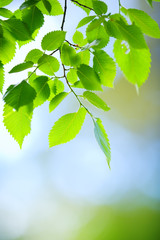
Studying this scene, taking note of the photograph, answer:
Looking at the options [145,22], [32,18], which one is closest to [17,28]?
[32,18]

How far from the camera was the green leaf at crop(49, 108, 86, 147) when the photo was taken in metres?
0.29

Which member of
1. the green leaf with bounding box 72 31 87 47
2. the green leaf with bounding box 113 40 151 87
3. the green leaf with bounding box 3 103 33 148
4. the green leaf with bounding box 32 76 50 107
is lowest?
the green leaf with bounding box 113 40 151 87

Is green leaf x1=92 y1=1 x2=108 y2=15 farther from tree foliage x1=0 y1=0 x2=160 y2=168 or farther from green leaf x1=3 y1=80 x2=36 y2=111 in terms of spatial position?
green leaf x1=3 y1=80 x2=36 y2=111

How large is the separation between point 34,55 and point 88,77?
2.4 inches

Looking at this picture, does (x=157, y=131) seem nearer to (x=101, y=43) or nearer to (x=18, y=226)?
(x=18, y=226)

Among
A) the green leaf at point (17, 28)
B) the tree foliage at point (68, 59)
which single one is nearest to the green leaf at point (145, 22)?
the tree foliage at point (68, 59)

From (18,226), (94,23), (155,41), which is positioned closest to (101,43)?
(94,23)

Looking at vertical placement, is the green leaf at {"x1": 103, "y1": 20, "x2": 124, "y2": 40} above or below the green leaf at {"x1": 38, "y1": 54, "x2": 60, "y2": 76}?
below

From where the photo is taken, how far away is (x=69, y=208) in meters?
2.96

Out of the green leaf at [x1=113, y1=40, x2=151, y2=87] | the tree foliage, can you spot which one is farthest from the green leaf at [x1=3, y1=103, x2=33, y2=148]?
the green leaf at [x1=113, y1=40, x2=151, y2=87]

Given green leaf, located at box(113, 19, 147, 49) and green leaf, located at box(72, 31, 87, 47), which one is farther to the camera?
green leaf, located at box(72, 31, 87, 47)

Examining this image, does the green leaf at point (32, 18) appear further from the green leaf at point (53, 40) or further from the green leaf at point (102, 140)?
the green leaf at point (102, 140)

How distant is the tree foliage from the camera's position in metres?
0.23

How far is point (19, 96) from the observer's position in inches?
9.5
